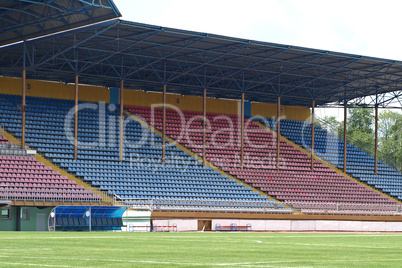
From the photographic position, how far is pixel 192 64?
161 ft

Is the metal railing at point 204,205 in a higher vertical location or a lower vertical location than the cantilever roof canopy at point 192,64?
lower

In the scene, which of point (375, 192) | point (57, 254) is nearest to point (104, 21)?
point (57, 254)

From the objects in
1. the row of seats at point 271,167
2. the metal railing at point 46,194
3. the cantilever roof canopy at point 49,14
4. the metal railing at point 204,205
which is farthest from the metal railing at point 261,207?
the cantilever roof canopy at point 49,14

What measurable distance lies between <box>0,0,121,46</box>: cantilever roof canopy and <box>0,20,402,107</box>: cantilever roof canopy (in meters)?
1.00

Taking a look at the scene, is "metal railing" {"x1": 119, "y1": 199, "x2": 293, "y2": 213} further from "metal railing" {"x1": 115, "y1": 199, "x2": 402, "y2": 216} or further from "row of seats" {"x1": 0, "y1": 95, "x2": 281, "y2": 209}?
"row of seats" {"x1": 0, "y1": 95, "x2": 281, "y2": 209}

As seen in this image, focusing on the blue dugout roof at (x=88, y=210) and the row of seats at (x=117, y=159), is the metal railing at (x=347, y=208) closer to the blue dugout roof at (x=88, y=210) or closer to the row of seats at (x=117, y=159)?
the row of seats at (x=117, y=159)

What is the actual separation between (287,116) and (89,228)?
31.3m

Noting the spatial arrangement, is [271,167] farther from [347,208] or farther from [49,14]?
[49,14]

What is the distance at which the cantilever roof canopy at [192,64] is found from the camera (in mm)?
41875

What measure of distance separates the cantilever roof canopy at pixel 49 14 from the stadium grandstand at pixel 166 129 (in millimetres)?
101

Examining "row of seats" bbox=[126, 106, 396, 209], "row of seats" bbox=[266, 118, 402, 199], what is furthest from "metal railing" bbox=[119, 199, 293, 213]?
"row of seats" bbox=[266, 118, 402, 199]

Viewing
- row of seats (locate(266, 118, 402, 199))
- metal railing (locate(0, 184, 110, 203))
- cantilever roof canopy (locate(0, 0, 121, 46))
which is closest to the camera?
cantilever roof canopy (locate(0, 0, 121, 46))

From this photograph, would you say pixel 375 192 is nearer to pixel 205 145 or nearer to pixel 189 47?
pixel 205 145

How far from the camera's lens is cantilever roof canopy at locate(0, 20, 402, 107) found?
137 ft
